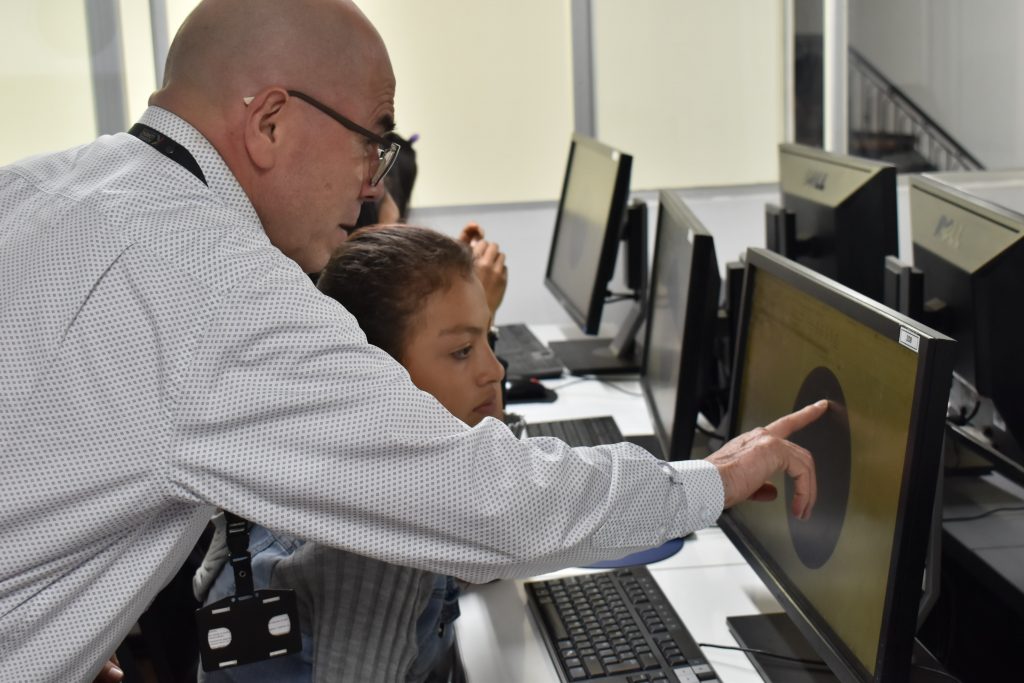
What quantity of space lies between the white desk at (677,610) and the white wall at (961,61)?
3235 millimetres

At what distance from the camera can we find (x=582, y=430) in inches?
84.2

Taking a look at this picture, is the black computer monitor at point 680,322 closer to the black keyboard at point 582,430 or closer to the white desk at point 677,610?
the black keyboard at point 582,430

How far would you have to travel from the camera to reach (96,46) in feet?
12.1

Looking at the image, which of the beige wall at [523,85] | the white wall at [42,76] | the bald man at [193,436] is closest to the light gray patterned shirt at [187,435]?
the bald man at [193,436]

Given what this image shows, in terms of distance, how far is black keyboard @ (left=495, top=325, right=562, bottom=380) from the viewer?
9.03 feet

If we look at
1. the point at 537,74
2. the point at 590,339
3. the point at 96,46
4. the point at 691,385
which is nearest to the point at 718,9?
the point at 537,74

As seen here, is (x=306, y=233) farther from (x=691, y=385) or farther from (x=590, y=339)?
(x=590, y=339)

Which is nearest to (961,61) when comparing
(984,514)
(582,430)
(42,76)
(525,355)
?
(525,355)

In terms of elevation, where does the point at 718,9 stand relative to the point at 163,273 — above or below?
above

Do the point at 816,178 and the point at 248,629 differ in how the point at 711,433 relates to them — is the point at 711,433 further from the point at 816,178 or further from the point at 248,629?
the point at 248,629

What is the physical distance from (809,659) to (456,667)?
A: 0.46 meters

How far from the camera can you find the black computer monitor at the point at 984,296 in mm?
1436

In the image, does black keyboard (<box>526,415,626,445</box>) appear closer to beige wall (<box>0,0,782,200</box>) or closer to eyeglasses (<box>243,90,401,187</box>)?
eyeglasses (<box>243,90,401,187</box>)

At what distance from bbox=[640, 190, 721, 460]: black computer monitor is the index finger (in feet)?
1.67
